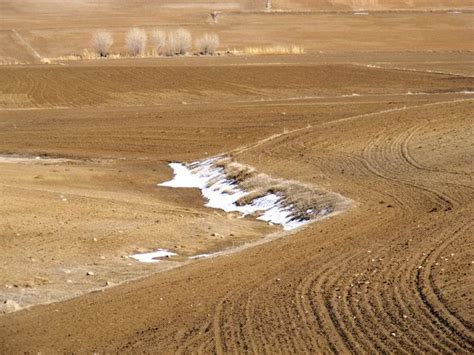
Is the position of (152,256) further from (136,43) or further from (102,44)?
(102,44)

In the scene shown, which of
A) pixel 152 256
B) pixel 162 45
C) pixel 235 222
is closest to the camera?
pixel 152 256

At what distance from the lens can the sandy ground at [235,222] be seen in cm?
1575

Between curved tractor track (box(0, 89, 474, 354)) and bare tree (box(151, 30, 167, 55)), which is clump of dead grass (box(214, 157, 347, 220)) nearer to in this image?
curved tractor track (box(0, 89, 474, 354))

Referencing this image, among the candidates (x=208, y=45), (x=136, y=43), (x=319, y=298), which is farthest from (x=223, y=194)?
(x=136, y=43)

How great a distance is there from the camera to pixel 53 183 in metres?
33.1

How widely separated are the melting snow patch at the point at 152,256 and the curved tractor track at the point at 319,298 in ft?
5.95

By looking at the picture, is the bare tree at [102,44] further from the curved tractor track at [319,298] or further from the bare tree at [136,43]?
the curved tractor track at [319,298]

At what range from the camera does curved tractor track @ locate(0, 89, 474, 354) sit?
48.4 ft

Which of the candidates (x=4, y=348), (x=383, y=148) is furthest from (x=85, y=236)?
(x=383, y=148)

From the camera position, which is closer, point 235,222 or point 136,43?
point 235,222

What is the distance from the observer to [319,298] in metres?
16.7

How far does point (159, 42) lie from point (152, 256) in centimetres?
6443

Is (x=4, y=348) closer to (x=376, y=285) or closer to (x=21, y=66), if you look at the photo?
(x=376, y=285)

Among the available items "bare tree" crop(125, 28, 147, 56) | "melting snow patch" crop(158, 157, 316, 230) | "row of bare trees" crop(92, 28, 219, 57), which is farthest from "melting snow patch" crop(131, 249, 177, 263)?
"bare tree" crop(125, 28, 147, 56)
